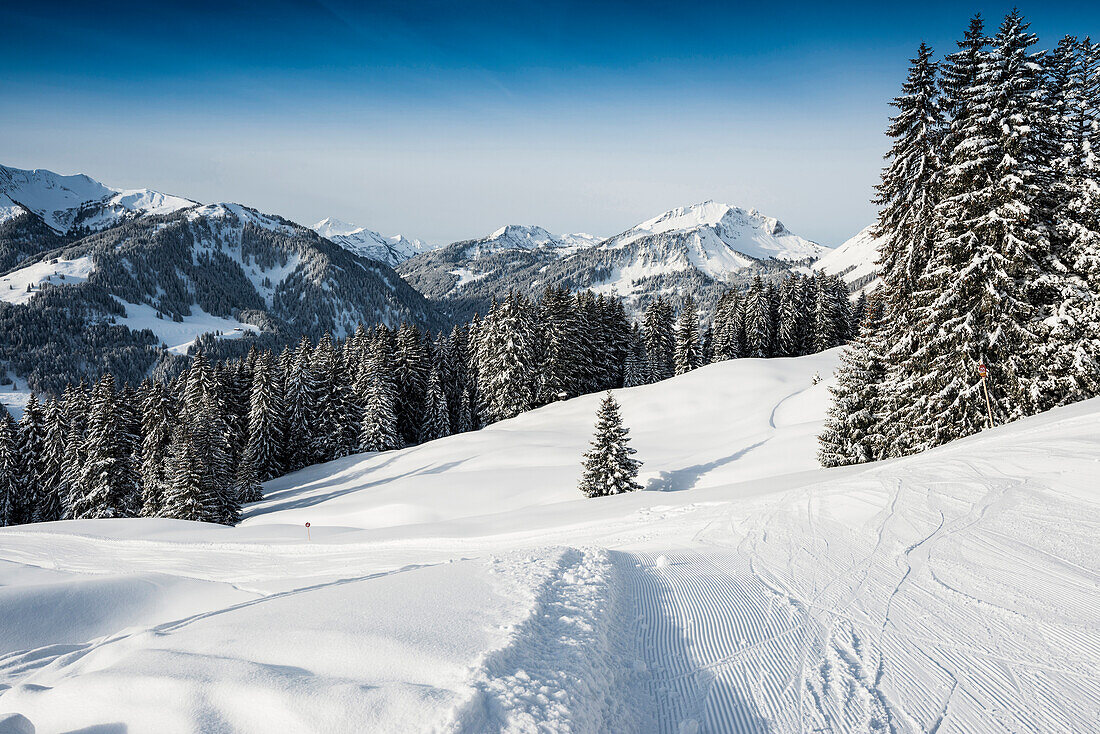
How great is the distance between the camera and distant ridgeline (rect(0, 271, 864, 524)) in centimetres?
3228

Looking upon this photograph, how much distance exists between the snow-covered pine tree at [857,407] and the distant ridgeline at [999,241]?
2.67 m

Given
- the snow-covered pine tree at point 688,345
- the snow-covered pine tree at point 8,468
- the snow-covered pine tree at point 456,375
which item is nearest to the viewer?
the snow-covered pine tree at point 8,468

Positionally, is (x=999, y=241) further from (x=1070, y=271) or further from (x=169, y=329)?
(x=169, y=329)

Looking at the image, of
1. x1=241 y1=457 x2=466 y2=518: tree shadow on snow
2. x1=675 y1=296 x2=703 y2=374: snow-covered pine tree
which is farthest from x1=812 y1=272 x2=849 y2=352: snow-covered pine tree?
x1=241 y1=457 x2=466 y2=518: tree shadow on snow

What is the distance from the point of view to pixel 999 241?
48.1 ft

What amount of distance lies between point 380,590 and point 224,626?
133cm

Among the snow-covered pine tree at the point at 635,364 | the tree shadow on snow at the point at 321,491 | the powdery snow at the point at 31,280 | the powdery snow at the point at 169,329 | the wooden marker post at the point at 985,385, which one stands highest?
the powdery snow at the point at 31,280

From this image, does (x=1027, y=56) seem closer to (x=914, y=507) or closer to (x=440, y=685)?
(x=914, y=507)

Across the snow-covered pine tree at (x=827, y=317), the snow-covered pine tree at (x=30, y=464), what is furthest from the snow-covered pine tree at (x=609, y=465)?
the snow-covered pine tree at (x=30, y=464)

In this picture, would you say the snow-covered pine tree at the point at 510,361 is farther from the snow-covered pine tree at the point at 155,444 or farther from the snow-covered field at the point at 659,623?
the snow-covered field at the point at 659,623

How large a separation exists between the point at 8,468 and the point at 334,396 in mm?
22838

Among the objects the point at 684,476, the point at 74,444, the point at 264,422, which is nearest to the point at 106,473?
the point at 74,444

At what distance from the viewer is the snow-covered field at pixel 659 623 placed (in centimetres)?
309

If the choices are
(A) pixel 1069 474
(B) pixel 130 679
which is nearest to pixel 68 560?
(B) pixel 130 679
